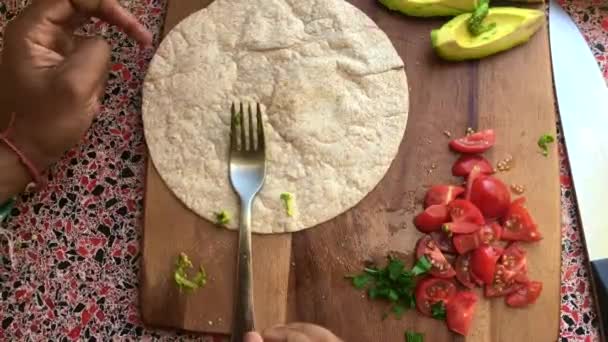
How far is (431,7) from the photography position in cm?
188

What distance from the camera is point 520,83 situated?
1.85 meters

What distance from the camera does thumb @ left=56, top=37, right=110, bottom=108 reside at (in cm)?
169

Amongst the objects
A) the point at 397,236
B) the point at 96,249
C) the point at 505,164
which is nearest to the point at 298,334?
the point at 397,236

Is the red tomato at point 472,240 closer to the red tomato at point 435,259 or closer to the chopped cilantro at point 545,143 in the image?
the red tomato at point 435,259

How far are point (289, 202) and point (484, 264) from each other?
19.8 inches

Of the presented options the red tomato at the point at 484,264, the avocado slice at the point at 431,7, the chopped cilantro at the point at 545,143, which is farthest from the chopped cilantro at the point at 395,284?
the avocado slice at the point at 431,7

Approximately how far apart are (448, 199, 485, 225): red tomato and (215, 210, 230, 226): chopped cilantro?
561 mm

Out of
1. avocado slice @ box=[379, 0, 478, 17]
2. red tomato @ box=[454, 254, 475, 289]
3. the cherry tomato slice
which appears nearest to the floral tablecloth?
the cherry tomato slice

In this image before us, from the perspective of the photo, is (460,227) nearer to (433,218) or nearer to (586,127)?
(433,218)

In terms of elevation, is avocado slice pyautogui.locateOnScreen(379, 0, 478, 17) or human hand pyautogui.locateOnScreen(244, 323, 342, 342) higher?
avocado slice pyautogui.locateOnScreen(379, 0, 478, 17)

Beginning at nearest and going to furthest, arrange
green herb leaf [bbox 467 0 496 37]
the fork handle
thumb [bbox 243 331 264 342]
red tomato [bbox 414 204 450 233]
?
thumb [bbox 243 331 264 342]
the fork handle
red tomato [bbox 414 204 450 233]
green herb leaf [bbox 467 0 496 37]

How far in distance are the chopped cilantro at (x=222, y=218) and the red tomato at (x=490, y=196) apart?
0.62 metres

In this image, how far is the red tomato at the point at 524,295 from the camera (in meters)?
1.65

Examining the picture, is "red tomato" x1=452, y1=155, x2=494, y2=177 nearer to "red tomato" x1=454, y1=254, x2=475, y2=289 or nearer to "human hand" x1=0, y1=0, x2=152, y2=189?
"red tomato" x1=454, y1=254, x2=475, y2=289
